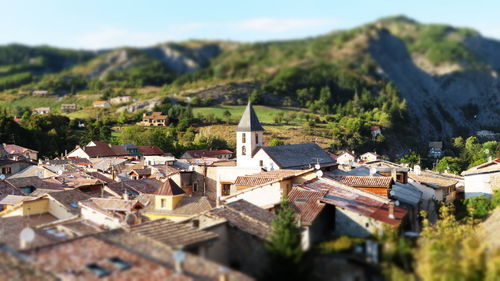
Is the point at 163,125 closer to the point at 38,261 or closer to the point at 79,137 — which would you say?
the point at 79,137

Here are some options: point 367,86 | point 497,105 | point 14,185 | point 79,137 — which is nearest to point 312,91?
point 367,86

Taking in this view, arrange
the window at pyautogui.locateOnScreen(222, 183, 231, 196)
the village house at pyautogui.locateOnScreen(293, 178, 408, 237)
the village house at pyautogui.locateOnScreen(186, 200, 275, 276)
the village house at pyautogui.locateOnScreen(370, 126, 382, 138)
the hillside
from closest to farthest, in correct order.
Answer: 1. the village house at pyautogui.locateOnScreen(186, 200, 275, 276)
2. the village house at pyautogui.locateOnScreen(293, 178, 408, 237)
3. the window at pyautogui.locateOnScreen(222, 183, 231, 196)
4. the village house at pyautogui.locateOnScreen(370, 126, 382, 138)
5. the hillside

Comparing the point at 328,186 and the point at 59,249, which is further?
the point at 328,186

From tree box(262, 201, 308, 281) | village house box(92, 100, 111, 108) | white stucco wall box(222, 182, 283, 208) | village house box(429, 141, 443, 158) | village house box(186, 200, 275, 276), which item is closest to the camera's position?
tree box(262, 201, 308, 281)

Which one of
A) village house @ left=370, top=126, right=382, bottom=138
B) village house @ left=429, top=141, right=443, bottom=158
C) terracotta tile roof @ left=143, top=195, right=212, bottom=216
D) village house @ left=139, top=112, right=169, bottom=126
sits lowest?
village house @ left=429, top=141, right=443, bottom=158

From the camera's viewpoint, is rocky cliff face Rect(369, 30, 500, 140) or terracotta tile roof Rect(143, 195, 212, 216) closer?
terracotta tile roof Rect(143, 195, 212, 216)

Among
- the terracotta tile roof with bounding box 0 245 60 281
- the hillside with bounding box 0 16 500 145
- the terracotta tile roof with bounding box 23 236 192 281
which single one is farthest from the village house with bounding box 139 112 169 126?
the terracotta tile roof with bounding box 0 245 60 281

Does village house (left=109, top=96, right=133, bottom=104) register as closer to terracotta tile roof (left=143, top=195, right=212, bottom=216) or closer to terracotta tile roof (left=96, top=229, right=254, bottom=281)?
terracotta tile roof (left=143, top=195, right=212, bottom=216)

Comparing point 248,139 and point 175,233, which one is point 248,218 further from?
point 248,139
